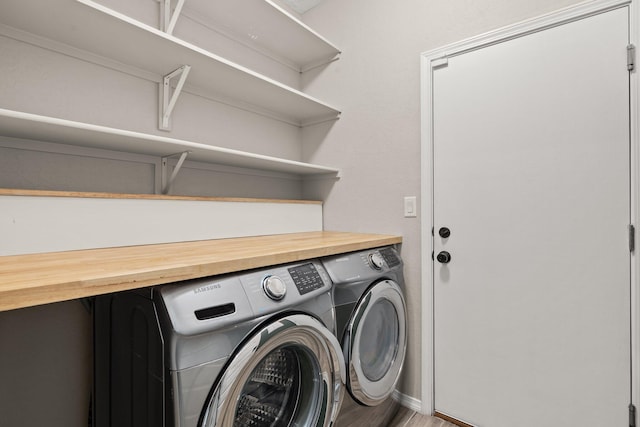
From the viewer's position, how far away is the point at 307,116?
2322 mm

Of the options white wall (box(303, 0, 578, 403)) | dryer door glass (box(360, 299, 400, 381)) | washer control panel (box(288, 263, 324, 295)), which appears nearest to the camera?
washer control panel (box(288, 263, 324, 295))

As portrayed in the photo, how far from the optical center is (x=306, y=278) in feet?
3.73

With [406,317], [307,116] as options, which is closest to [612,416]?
[406,317]

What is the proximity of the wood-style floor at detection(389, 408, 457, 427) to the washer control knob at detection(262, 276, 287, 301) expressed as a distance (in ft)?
3.85

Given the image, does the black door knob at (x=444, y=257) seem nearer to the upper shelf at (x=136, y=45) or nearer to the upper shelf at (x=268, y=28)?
the upper shelf at (x=136, y=45)

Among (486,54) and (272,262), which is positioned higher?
(486,54)

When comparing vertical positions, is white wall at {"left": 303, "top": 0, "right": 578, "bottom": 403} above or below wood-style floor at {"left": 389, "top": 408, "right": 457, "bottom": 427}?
above

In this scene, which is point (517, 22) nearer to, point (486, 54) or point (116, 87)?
point (486, 54)

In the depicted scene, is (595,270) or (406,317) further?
(406,317)

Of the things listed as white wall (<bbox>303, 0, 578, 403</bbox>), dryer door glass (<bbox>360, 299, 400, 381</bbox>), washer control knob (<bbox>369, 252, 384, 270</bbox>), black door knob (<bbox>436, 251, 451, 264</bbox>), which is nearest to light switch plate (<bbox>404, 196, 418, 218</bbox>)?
white wall (<bbox>303, 0, 578, 403</bbox>)

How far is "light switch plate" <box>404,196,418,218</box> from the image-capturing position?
70.7 inches

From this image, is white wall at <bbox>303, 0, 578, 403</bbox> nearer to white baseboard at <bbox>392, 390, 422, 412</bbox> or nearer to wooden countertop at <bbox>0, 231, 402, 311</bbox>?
white baseboard at <bbox>392, 390, 422, 412</bbox>

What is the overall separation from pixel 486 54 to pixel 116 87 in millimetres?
1826

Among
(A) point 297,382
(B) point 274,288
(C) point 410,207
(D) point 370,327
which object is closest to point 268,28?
(C) point 410,207
